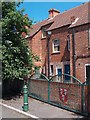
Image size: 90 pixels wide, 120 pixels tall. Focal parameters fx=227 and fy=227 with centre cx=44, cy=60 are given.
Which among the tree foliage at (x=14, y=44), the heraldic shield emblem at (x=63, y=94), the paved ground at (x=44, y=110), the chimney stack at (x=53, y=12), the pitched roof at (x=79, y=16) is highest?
the chimney stack at (x=53, y=12)

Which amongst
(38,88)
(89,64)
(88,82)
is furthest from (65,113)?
(89,64)

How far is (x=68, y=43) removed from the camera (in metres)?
21.2

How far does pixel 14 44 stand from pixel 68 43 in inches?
347

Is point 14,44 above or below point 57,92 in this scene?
above

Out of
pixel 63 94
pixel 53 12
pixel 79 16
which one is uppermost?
pixel 53 12

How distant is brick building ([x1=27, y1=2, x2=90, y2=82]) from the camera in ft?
61.6

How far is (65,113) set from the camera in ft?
31.3

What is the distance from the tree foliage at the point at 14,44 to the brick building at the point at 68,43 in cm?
349

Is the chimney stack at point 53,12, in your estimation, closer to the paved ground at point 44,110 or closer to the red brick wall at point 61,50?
the red brick wall at point 61,50

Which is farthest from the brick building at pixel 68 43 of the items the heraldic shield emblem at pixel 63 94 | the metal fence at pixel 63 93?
the heraldic shield emblem at pixel 63 94

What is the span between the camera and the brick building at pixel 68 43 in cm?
1878

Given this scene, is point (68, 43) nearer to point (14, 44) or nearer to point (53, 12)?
point (53, 12)

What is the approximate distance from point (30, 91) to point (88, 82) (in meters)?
5.53

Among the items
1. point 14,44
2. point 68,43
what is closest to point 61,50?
point 68,43
